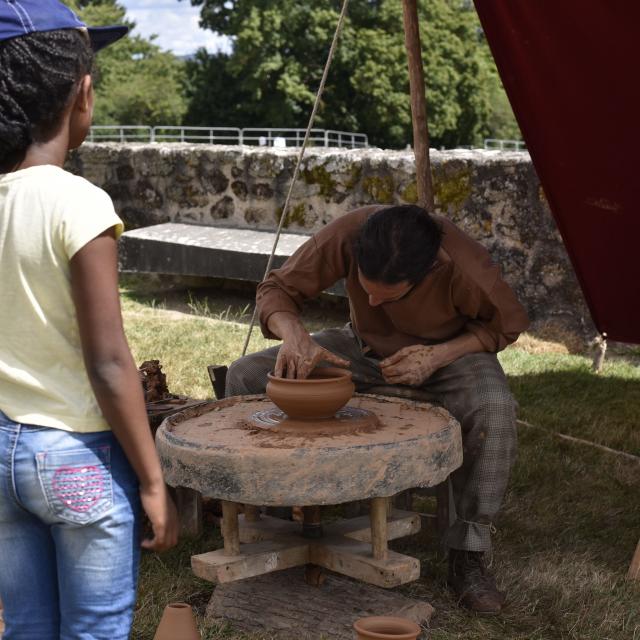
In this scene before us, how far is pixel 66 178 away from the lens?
67.2 inches

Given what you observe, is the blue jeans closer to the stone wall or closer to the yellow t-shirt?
the yellow t-shirt

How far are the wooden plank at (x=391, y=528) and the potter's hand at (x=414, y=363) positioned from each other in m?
0.47

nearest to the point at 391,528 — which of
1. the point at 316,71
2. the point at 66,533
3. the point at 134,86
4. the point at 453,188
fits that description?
the point at 66,533

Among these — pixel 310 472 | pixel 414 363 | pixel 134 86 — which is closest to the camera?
pixel 310 472

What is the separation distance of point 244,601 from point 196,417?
0.60m

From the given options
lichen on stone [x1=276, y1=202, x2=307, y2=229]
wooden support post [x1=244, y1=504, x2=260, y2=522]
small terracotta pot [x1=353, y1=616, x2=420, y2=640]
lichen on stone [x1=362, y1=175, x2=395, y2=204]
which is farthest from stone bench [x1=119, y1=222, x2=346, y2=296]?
small terracotta pot [x1=353, y1=616, x2=420, y2=640]

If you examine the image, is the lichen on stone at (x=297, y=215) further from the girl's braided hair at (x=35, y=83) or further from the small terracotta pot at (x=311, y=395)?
the girl's braided hair at (x=35, y=83)

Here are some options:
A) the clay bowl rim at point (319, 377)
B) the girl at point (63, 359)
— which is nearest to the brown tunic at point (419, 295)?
the clay bowl rim at point (319, 377)

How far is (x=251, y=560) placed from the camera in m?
3.01

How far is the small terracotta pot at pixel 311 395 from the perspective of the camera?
3020 mm

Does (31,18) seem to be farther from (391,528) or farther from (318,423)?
(391,528)

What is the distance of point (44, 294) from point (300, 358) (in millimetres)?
1725

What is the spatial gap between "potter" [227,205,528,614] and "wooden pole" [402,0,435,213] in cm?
64

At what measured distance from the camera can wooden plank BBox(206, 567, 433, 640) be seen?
10.0 feet
